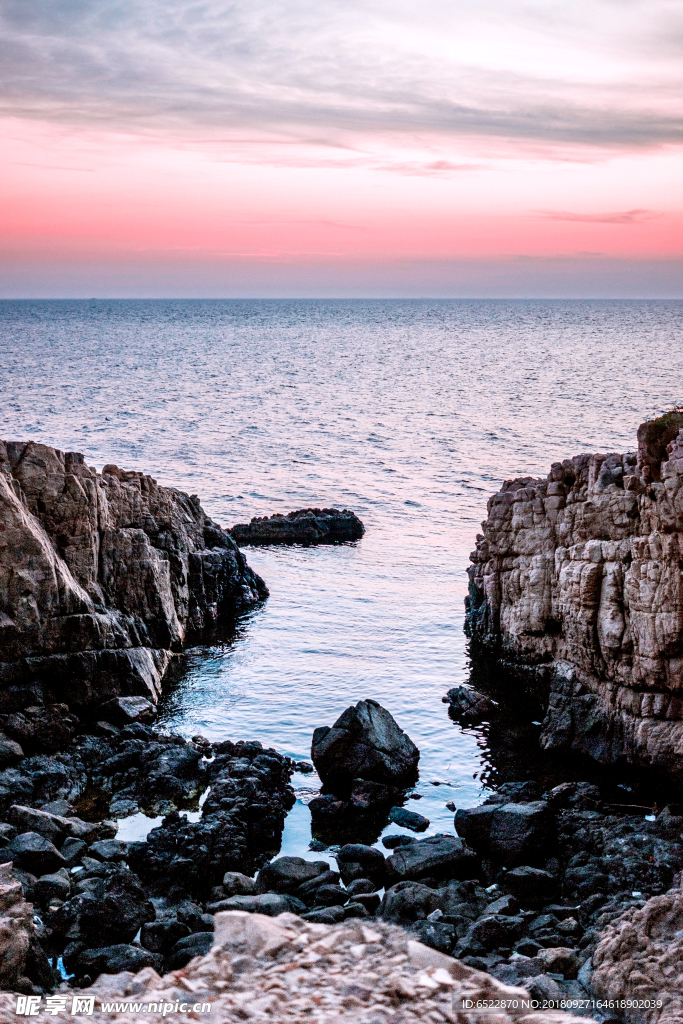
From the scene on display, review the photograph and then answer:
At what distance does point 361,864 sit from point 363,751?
19.8 feet

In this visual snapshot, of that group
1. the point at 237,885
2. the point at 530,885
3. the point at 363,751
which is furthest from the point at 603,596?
the point at 237,885

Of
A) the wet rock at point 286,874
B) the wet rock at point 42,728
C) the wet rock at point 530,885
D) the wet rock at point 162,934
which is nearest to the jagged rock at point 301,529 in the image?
the wet rock at point 42,728

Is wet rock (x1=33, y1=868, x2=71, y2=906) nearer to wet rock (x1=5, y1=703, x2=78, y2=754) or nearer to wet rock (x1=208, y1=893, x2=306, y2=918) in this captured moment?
wet rock (x1=208, y1=893, x2=306, y2=918)

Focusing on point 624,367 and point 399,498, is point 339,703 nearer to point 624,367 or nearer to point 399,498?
point 399,498

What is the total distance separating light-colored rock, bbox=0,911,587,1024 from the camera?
14422 millimetres

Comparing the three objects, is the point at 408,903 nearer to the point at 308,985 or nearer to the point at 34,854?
the point at 308,985

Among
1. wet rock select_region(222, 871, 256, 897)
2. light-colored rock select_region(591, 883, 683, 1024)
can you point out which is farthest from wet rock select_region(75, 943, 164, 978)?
light-colored rock select_region(591, 883, 683, 1024)

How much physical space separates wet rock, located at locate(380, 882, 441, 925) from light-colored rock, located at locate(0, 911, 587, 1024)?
6.52 m

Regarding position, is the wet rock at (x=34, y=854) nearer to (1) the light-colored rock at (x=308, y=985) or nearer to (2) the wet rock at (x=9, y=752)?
(2) the wet rock at (x=9, y=752)

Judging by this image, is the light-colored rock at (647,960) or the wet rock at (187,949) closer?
the light-colored rock at (647,960)

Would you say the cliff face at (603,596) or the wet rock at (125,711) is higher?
the cliff face at (603,596)

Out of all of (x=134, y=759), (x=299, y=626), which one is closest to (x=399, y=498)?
(x=299, y=626)

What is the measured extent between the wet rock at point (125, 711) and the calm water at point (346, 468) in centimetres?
126

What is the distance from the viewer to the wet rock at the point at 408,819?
98.9ft
